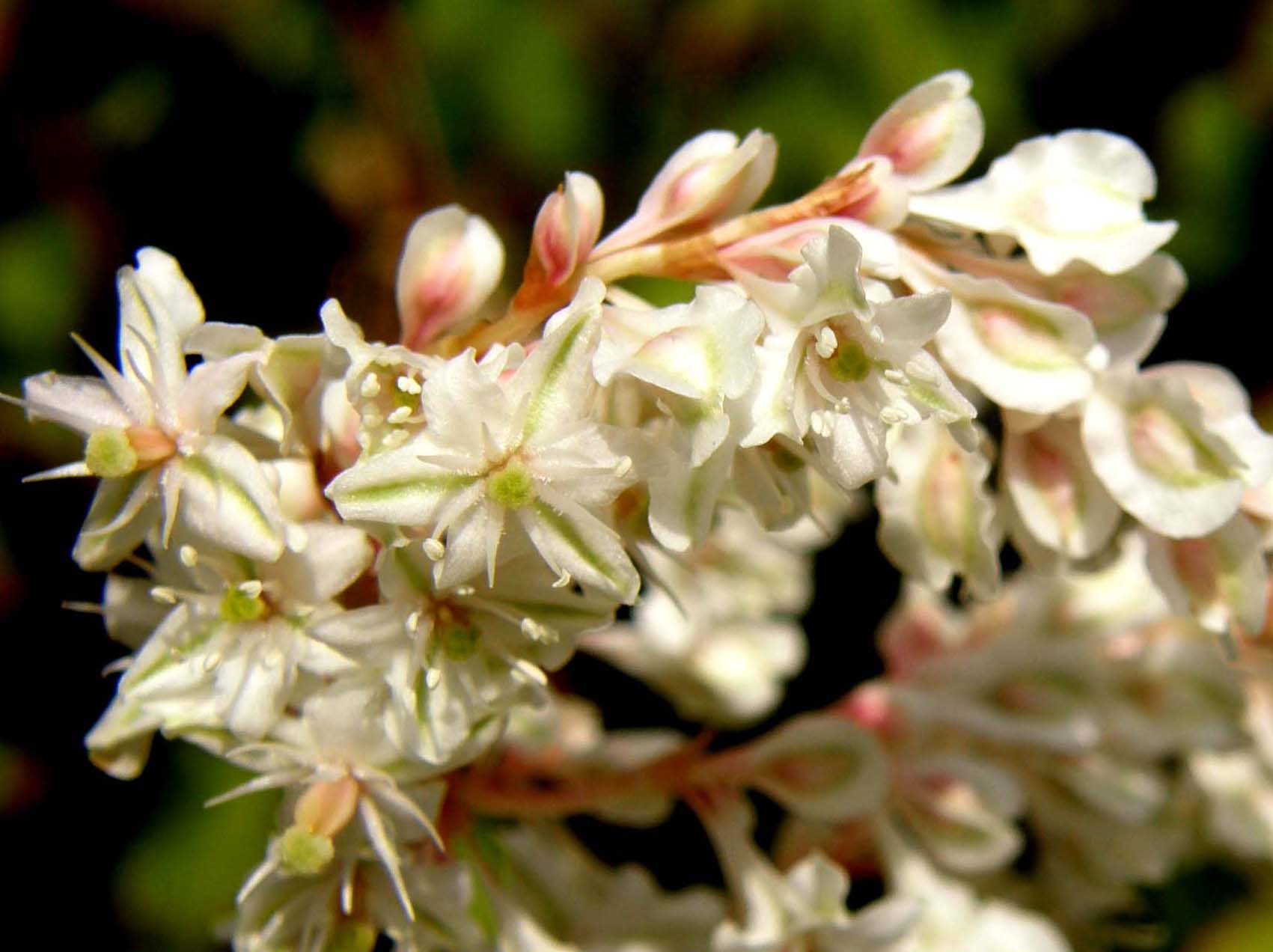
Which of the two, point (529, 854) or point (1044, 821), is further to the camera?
point (1044, 821)

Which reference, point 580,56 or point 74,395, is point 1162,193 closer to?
point 580,56

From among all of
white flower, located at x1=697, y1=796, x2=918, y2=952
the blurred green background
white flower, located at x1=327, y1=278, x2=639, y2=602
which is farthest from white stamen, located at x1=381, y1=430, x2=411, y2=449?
the blurred green background

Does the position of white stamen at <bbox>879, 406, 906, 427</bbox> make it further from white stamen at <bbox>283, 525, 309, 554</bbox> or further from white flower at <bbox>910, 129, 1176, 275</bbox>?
white stamen at <bbox>283, 525, 309, 554</bbox>

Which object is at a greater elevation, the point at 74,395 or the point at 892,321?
the point at 74,395

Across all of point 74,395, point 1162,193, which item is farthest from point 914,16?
→ point 74,395

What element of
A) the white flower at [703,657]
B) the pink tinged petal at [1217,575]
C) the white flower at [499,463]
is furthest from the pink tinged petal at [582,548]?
the white flower at [703,657]

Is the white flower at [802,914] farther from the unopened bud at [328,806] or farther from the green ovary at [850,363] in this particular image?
the green ovary at [850,363]
